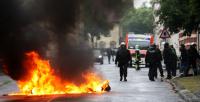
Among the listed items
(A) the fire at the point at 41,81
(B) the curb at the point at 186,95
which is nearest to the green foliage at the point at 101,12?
(A) the fire at the point at 41,81

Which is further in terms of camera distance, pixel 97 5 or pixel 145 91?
pixel 145 91

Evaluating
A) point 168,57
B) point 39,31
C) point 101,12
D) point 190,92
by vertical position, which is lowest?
point 190,92

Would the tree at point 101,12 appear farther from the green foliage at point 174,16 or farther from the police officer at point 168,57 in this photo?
the police officer at point 168,57

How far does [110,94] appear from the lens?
20.8m

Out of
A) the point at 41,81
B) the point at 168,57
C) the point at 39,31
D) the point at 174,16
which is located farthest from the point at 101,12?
the point at 174,16

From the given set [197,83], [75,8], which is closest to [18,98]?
[75,8]

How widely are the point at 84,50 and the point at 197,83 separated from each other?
5.64 m

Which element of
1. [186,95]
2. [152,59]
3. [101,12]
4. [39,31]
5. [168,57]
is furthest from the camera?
[168,57]

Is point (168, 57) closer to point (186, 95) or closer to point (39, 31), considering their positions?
point (186, 95)

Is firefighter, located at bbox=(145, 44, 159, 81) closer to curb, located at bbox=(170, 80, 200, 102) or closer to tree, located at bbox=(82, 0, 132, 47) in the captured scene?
curb, located at bbox=(170, 80, 200, 102)

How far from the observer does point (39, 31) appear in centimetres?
2130

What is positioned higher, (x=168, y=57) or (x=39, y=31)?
(x=39, y=31)

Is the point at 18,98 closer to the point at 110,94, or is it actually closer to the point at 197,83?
the point at 110,94

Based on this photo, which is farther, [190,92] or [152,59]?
[152,59]
